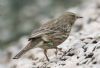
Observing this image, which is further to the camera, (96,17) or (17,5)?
(17,5)

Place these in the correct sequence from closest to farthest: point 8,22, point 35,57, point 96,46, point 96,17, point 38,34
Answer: point 96,46 < point 38,34 < point 35,57 < point 96,17 < point 8,22

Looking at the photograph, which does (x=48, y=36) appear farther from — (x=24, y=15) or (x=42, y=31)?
(x=24, y=15)

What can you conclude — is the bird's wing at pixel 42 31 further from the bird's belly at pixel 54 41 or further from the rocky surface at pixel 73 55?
the rocky surface at pixel 73 55

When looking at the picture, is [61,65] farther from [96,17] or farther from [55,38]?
[96,17]

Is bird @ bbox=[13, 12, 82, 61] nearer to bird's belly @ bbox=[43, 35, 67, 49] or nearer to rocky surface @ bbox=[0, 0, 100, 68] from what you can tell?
bird's belly @ bbox=[43, 35, 67, 49]

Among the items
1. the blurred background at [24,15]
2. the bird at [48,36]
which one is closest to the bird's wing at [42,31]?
the bird at [48,36]

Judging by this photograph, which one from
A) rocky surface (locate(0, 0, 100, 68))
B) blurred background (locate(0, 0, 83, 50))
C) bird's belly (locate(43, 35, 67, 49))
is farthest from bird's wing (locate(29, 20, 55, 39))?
blurred background (locate(0, 0, 83, 50))

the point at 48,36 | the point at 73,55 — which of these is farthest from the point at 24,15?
the point at 73,55

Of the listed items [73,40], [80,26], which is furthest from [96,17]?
[73,40]

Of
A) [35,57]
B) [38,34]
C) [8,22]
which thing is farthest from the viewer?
[8,22]
